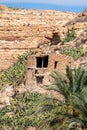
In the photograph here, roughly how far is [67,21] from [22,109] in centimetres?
1873

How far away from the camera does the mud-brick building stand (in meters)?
44.3

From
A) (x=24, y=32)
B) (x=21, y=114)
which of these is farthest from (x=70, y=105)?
(x=24, y=32)

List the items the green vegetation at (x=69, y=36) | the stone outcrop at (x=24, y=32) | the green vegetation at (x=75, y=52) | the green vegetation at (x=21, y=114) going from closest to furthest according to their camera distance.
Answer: the green vegetation at (x=21, y=114) → the green vegetation at (x=75, y=52) → the green vegetation at (x=69, y=36) → the stone outcrop at (x=24, y=32)

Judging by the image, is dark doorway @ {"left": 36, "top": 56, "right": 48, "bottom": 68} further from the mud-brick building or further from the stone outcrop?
the stone outcrop

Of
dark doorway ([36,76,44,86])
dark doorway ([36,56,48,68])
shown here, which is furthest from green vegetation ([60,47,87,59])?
dark doorway ([36,76,44,86])

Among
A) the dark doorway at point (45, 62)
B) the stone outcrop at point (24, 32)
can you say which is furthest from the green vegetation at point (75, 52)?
the stone outcrop at point (24, 32)

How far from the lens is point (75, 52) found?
46719mm

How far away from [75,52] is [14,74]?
22.1ft

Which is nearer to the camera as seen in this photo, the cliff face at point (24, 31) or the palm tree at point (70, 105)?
the palm tree at point (70, 105)

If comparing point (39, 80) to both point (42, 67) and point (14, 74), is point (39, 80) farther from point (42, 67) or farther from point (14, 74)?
point (14, 74)

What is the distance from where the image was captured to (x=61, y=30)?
5459 cm

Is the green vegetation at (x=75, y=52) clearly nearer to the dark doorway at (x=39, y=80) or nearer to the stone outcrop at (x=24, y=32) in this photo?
the dark doorway at (x=39, y=80)

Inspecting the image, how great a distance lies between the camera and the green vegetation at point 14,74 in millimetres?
46938

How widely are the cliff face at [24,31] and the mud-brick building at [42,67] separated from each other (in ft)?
23.3
